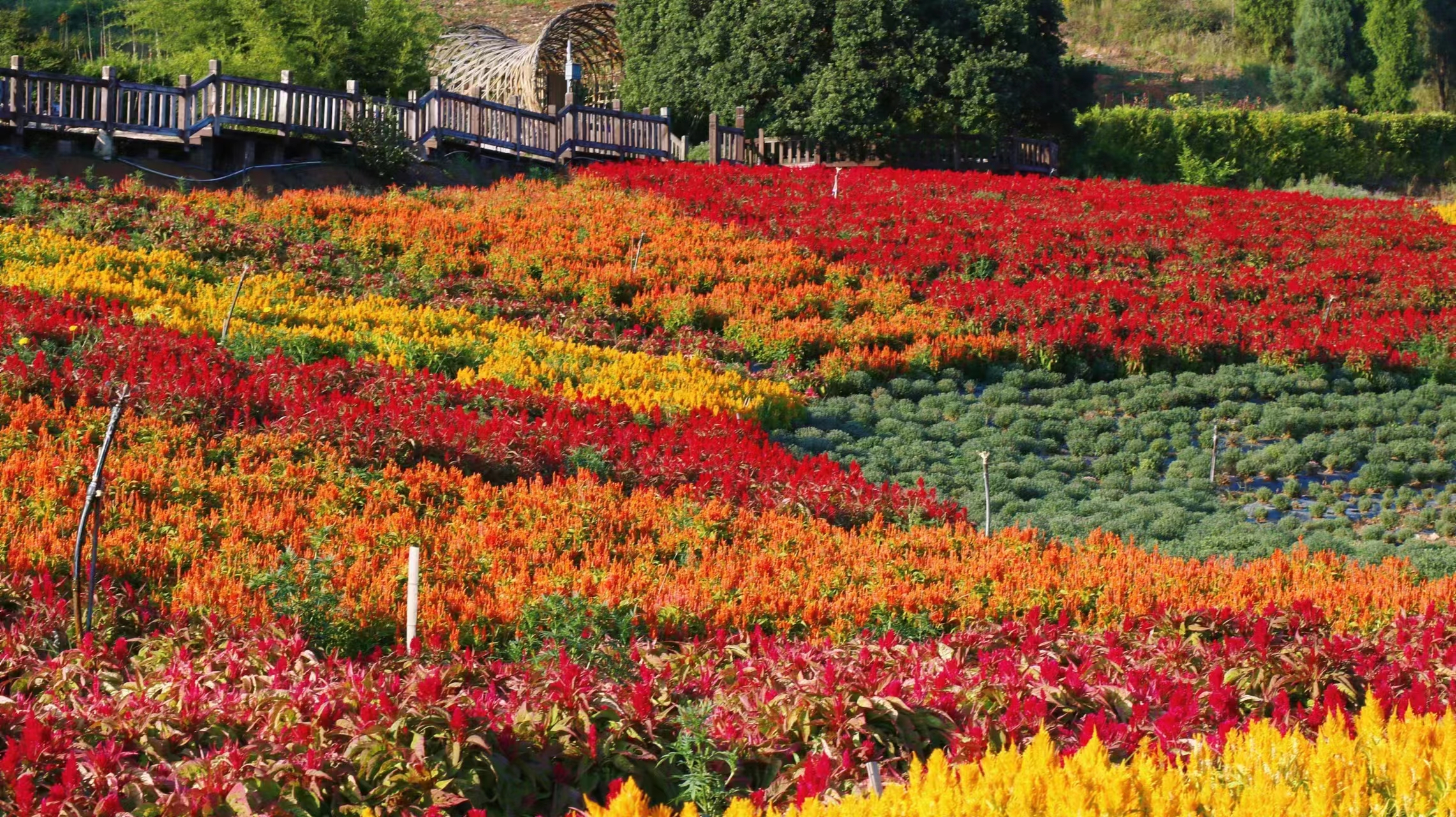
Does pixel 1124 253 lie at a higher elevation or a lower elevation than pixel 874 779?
higher

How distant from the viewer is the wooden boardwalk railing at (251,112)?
19719 mm

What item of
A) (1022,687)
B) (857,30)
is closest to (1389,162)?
(857,30)

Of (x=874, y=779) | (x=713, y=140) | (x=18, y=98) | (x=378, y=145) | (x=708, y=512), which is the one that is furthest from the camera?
(x=713, y=140)

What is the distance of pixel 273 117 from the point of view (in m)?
21.0

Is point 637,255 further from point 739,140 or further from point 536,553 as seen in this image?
point 739,140

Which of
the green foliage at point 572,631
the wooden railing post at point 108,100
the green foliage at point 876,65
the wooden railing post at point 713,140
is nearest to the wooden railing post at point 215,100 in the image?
the wooden railing post at point 108,100

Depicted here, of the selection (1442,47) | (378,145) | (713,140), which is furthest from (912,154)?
(1442,47)

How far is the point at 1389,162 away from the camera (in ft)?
142

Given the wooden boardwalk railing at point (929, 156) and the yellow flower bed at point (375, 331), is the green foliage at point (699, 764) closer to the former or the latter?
the yellow flower bed at point (375, 331)

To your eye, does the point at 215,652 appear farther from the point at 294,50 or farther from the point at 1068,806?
the point at 294,50

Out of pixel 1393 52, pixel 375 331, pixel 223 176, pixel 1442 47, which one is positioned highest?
pixel 1442 47

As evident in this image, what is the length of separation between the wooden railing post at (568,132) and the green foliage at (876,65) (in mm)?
5608

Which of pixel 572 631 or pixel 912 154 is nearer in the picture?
pixel 572 631

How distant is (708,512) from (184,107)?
14.7 m
